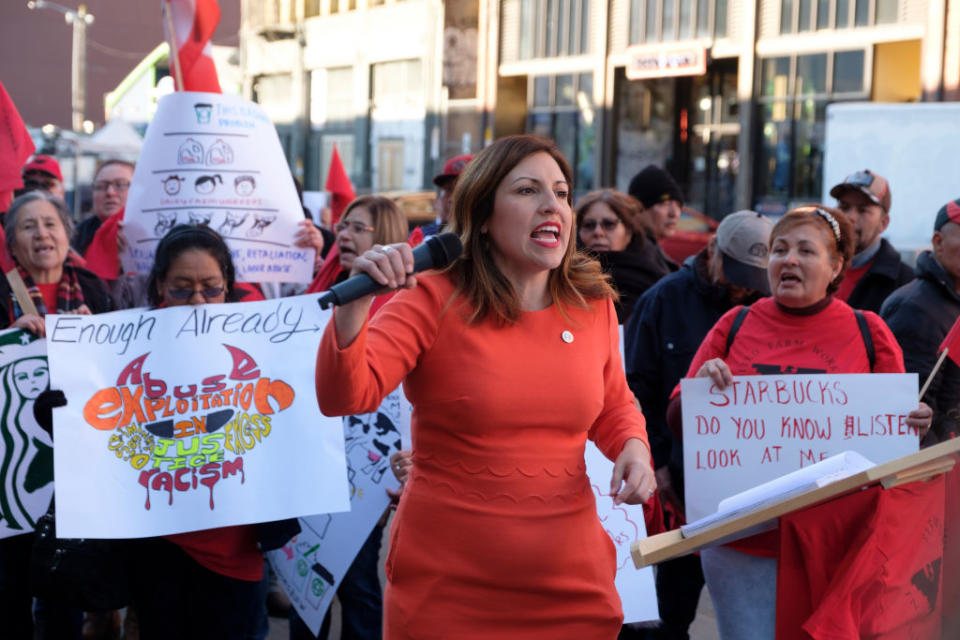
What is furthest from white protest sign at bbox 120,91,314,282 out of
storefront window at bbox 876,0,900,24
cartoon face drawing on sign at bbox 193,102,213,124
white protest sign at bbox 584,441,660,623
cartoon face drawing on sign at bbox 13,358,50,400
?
storefront window at bbox 876,0,900,24

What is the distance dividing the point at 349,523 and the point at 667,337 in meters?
1.46

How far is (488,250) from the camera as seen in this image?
2.67 meters

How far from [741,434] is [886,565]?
97 centimetres

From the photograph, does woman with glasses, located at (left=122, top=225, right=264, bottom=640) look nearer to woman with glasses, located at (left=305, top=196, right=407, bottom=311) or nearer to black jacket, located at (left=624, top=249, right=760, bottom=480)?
black jacket, located at (left=624, top=249, right=760, bottom=480)

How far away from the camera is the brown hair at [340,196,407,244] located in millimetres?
5301

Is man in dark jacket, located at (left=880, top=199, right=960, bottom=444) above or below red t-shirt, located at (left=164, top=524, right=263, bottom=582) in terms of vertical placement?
above

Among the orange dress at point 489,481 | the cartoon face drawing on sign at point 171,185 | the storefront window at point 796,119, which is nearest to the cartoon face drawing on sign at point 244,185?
the cartoon face drawing on sign at point 171,185

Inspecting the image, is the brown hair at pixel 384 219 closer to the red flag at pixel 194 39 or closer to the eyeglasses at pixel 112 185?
the red flag at pixel 194 39

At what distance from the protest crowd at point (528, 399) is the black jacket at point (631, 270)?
1cm

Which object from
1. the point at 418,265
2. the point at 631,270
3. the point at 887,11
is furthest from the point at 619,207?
the point at 887,11

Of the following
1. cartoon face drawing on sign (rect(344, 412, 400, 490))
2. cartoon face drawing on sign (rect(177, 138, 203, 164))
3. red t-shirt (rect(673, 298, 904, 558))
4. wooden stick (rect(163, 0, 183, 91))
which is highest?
wooden stick (rect(163, 0, 183, 91))

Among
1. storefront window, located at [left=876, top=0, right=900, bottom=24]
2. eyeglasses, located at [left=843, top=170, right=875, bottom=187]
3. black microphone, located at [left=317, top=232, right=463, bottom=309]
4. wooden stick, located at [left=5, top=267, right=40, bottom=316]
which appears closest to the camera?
black microphone, located at [left=317, top=232, right=463, bottom=309]

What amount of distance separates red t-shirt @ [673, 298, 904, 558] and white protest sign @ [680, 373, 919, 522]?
0.24 feet

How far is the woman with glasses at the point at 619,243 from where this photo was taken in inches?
211
